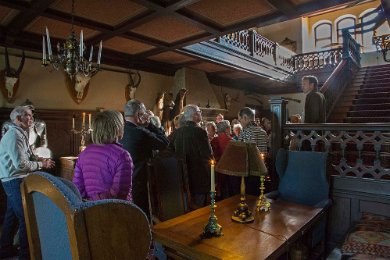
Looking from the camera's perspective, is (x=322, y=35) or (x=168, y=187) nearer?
(x=168, y=187)

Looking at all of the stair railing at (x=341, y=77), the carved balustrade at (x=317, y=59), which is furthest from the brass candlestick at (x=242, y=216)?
the carved balustrade at (x=317, y=59)

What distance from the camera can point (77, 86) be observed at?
5.02 metres

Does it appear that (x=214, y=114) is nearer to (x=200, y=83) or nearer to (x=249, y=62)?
Result: (x=200, y=83)

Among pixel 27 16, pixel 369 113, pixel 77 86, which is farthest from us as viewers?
pixel 369 113

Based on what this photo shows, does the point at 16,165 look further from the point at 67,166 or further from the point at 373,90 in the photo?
the point at 373,90

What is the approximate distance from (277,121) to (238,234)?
5.87ft

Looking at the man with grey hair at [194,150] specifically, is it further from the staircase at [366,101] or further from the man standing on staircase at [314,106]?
the staircase at [366,101]

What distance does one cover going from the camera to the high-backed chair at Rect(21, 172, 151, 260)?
677mm

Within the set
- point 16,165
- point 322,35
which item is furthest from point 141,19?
point 322,35

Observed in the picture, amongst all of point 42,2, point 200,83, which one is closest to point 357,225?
point 42,2

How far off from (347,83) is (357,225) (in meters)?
5.52

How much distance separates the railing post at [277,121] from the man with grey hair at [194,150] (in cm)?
82

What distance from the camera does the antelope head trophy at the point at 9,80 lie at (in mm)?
4223

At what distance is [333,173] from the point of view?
291 cm
